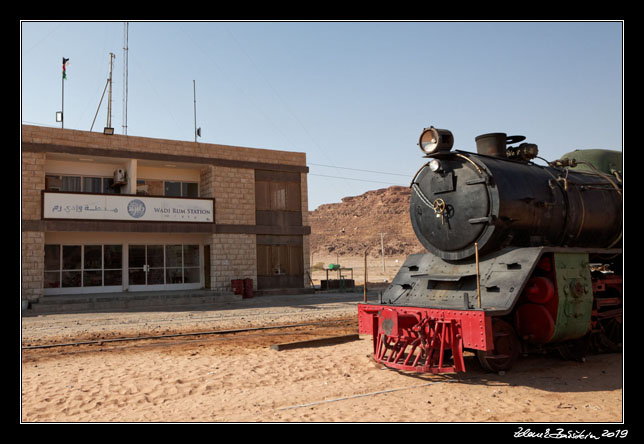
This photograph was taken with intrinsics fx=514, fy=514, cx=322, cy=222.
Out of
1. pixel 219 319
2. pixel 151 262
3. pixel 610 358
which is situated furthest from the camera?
pixel 151 262

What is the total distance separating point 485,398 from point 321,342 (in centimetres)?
421

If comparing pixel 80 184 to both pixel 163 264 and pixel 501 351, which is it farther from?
pixel 501 351

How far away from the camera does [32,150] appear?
19000 mm

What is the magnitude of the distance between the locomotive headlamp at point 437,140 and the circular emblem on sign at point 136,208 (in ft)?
50.7

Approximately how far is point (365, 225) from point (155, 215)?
75214 mm

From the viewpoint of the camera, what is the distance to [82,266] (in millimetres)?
20734

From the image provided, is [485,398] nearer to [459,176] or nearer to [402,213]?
[459,176]

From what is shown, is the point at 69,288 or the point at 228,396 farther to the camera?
the point at 69,288

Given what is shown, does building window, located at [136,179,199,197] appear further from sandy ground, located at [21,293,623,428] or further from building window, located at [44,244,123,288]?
sandy ground, located at [21,293,623,428]

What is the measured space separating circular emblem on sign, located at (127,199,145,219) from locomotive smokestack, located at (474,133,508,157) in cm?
1569

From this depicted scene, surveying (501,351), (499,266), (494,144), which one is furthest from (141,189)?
(501,351)

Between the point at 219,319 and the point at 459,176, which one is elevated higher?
the point at 459,176

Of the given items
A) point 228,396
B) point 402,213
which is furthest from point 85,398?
point 402,213

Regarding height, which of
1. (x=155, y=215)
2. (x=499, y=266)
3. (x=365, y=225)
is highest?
(x=365, y=225)
